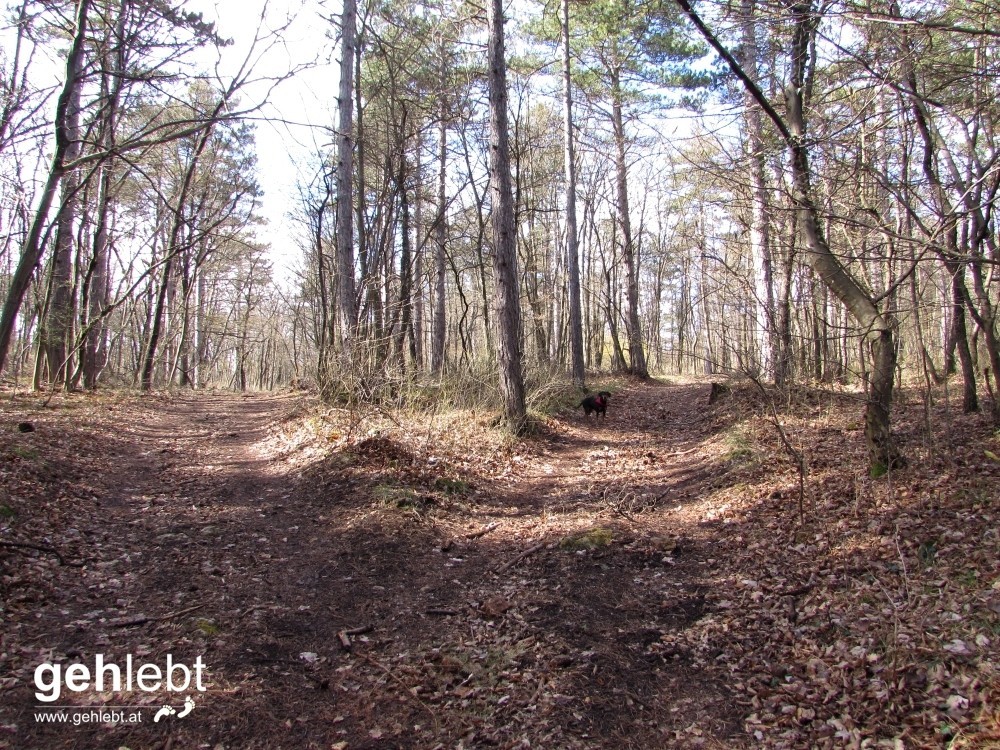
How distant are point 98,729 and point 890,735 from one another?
3.66 metres

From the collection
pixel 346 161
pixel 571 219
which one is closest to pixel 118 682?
pixel 346 161

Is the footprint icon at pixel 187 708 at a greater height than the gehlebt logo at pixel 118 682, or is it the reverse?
the gehlebt logo at pixel 118 682

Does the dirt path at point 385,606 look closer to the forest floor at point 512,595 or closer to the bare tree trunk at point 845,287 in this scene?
the forest floor at point 512,595

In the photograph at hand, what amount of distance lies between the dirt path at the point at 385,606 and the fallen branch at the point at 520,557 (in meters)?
0.02

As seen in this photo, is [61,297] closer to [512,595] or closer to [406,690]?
[512,595]

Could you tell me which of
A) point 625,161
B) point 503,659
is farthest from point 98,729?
point 625,161

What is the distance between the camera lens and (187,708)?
9.36 feet

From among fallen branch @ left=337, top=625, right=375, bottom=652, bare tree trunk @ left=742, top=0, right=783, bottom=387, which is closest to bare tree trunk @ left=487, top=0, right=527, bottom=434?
bare tree trunk @ left=742, top=0, right=783, bottom=387

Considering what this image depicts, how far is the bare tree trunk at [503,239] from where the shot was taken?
29.1ft

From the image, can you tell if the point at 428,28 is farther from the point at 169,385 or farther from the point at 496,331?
the point at 169,385

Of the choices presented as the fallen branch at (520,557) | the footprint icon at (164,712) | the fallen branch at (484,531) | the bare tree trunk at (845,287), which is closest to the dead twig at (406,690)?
the footprint icon at (164,712)

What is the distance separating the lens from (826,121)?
502 centimetres

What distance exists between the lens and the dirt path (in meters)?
2.90

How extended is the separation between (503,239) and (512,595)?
20.2 ft
